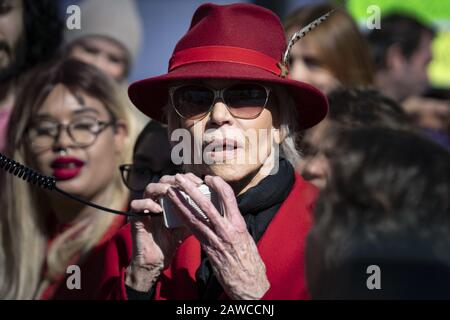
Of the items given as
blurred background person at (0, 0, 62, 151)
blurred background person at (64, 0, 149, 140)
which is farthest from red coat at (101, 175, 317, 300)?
blurred background person at (64, 0, 149, 140)

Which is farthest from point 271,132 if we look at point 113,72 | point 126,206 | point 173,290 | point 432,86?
point 432,86

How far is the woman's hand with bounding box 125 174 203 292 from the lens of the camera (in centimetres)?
295

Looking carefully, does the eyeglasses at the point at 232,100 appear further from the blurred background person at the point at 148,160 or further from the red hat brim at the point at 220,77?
the blurred background person at the point at 148,160

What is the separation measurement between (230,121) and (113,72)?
8.19 feet

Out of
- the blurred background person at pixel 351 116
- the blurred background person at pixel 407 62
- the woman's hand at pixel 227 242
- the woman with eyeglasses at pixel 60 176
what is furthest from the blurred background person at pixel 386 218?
→ the blurred background person at pixel 407 62

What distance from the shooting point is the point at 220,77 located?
2.80 m

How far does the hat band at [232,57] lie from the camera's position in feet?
9.47

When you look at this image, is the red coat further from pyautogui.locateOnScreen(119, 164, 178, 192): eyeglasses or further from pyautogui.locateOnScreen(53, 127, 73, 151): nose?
pyautogui.locateOnScreen(53, 127, 73, 151): nose

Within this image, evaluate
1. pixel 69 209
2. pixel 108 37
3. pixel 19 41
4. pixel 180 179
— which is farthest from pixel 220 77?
pixel 108 37

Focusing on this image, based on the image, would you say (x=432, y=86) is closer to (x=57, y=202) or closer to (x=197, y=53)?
(x=57, y=202)

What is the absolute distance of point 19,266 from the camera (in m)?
3.96

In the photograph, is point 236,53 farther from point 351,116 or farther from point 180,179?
point 351,116

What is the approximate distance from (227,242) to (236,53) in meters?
0.60

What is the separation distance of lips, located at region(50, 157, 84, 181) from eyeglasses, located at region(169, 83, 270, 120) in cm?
117
